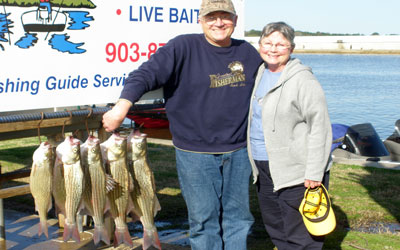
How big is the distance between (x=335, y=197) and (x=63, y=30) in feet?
17.1

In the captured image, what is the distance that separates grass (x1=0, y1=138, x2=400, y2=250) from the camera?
615 cm

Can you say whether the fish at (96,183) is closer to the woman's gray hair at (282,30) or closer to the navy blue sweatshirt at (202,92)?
the navy blue sweatshirt at (202,92)

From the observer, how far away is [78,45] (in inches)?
170

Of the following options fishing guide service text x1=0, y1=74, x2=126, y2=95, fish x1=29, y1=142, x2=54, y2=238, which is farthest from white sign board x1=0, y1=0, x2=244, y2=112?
fish x1=29, y1=142, x2=54, y2=238

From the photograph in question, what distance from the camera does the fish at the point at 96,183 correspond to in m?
3.71

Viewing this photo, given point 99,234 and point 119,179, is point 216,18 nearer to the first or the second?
point 119,179

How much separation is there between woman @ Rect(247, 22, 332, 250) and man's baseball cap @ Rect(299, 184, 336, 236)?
0.26ft

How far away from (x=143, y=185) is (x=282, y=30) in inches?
58.5

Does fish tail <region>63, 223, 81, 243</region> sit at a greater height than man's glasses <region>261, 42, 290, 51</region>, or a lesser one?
lesser

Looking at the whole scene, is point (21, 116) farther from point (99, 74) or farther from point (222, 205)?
point (222, 205)

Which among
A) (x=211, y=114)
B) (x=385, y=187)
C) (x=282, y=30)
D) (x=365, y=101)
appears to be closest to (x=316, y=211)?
(x=211, y=114)

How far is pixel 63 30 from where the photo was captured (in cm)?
418

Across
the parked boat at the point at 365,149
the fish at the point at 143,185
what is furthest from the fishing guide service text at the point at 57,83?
the parked boat at the point at 365,149

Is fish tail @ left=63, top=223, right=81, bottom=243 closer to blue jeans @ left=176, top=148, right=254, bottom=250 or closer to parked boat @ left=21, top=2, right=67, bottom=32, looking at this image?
blue jeans @ left=176, top=148, right=254, bottom=250
